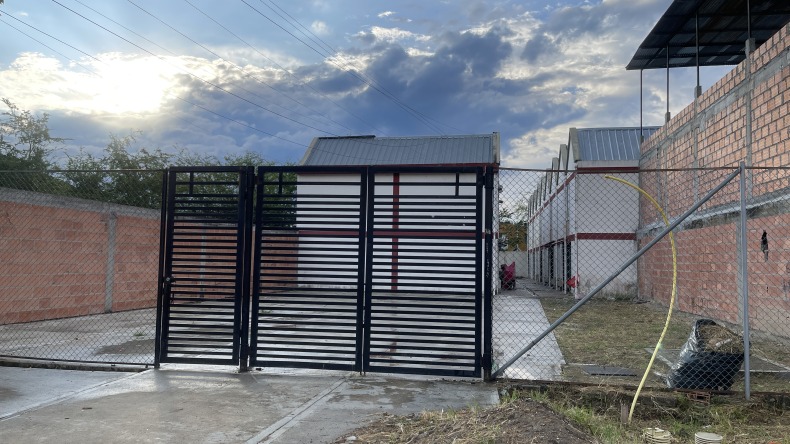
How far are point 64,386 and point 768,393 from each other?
6.91 meters

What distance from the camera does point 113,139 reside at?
30.7 m

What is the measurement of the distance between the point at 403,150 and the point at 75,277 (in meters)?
13.9

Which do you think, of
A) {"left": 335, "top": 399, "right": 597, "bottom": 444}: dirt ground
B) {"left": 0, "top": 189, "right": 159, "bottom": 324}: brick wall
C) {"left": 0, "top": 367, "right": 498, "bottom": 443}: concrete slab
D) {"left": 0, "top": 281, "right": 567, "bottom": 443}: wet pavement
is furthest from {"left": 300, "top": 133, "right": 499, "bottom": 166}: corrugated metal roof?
{"left": 335, "top": 399, "right": 597, "bottom": 444}: dirt ground

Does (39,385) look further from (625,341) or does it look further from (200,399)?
(625,341)

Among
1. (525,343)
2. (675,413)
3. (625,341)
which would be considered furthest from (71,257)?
(675,413)

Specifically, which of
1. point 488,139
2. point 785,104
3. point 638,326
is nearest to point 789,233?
point 785,104

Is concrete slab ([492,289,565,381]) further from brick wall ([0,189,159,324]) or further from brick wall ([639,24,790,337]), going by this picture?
brick wall ([0,189,159,324])

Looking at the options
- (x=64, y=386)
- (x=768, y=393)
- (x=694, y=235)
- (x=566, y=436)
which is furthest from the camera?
(x=694, y=235)

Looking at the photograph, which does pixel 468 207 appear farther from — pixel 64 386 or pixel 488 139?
pixel 488 139

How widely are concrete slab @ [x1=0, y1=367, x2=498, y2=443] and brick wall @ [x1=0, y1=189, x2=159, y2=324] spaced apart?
563 centimetres

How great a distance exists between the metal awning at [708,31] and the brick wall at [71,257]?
44.4 ft

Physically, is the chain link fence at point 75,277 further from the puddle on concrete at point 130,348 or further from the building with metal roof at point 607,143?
the building with metal roof at point 607,143

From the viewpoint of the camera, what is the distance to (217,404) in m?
5.34

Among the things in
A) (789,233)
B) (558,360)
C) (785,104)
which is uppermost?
(785,104)
